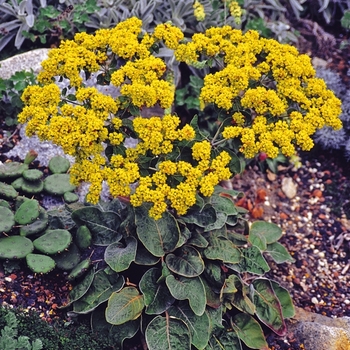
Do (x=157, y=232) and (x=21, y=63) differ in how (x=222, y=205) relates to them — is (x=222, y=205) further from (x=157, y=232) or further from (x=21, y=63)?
(x=21, y=63)

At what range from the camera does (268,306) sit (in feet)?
13.8

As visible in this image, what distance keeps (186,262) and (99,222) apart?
672mm

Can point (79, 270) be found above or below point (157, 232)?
below

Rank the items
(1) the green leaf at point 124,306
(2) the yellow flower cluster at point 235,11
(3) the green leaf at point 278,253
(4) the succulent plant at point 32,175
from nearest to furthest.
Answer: (1) the green leaf at point 124,306 → (4) the succulent plant at point 32,175 → (3) the green leaf at point 278,253 → (2) the yellow flower cluster at point 235,11

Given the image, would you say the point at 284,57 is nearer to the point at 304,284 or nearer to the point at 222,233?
the point at 222,233

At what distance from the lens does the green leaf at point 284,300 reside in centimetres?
427

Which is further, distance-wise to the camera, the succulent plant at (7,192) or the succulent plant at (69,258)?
the succulent plant at (7,192)

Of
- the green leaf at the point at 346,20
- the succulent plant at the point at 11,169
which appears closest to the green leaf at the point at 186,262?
the succulent plant at the point at 11,169

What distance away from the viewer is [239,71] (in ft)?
12.0

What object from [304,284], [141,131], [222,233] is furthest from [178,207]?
[304,284]

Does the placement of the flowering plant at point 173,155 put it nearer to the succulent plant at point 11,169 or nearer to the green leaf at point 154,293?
the green leaf at point 154,293

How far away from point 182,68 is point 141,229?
258 centimetres

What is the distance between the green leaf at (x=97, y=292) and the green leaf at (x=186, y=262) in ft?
1.15

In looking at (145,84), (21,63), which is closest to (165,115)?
(145,84)
